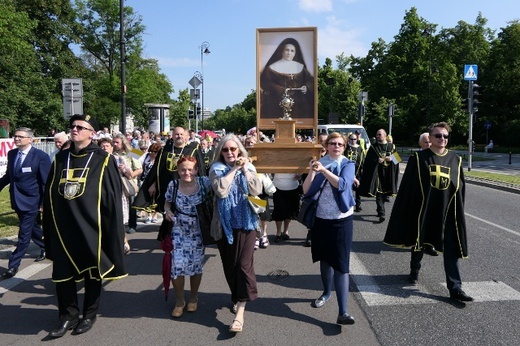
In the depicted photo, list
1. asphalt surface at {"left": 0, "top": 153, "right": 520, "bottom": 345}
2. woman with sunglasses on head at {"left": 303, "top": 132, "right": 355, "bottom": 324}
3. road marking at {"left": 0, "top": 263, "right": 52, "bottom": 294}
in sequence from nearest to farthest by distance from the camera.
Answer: asphalt surface at {"left": 0, "top": 153, "right": 520, "bottom": 345} < woman with sunglasses on head at {"left": 303, "top": 132, "right": 355, "bottom": 324} < road marking at {"left": 0, "top": 263, "right": 52, "bottom": 294}

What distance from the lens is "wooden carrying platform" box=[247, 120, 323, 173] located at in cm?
534

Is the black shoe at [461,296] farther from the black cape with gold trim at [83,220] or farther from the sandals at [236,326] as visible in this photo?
the black cape with gold trim at [83,220]

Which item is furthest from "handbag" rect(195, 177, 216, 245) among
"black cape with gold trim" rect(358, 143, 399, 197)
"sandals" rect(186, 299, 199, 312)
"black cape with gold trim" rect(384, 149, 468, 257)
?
"black cape with gold trim" rect(358, 143, 399, 197)

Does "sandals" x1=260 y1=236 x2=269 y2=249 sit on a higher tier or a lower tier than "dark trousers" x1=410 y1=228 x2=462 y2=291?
lower

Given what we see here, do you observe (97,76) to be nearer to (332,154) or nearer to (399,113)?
(399,113)

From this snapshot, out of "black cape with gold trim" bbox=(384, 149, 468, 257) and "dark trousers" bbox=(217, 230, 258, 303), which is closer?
"dark trousers" bbox=(217, 230, 258, 303)

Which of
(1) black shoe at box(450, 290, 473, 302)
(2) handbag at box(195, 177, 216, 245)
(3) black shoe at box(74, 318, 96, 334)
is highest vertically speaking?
(2) handbag at box(195, 177, 216, 245)

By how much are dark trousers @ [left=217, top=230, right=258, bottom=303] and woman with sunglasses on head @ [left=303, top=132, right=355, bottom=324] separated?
0.71 m

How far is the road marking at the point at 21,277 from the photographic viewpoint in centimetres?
524

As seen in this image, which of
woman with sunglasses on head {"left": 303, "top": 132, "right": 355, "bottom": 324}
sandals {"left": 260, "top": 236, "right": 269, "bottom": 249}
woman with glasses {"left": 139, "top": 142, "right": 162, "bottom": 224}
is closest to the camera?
woman with sunglasses on head {"left": 303, "top": 132, "right": 355, "bottom": 324}

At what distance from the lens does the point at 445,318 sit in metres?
4.21

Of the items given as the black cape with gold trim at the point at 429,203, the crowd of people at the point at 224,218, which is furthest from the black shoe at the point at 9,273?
the black cape with gold trim at the point at 429,203

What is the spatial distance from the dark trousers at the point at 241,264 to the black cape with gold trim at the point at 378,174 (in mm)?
5779

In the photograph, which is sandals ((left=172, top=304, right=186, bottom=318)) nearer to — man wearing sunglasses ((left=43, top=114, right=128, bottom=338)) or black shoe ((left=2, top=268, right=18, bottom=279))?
man wearing sunglasses ((left=43, top=114, right=128, bottom=338))
